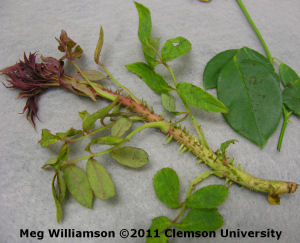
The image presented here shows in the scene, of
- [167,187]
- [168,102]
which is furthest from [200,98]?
[167,187]

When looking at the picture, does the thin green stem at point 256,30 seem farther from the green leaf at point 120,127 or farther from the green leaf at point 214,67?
the green leaf at point 120,127

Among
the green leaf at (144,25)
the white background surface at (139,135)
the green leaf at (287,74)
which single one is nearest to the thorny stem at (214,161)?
the white background surface at (139,135)

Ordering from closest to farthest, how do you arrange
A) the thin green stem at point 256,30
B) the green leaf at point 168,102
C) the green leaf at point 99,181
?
the green leaf at point 99,181 < the green leaf at point 168,102 < the thin green stem at point 256,30

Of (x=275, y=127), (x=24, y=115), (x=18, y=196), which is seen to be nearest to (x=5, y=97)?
(x=24, y=115)

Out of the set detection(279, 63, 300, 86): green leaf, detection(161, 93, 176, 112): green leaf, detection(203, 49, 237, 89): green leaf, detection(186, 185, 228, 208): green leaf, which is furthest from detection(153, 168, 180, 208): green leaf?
detection(279, 63, 300, 86): green leaf

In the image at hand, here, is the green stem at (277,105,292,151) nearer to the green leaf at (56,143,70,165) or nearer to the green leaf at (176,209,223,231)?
the green leaf at (176,209,223,231)
